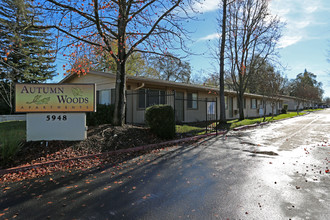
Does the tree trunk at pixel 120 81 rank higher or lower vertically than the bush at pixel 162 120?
higher

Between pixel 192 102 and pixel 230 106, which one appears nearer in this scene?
pixel 192 102

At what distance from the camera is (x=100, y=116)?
38.3 ft

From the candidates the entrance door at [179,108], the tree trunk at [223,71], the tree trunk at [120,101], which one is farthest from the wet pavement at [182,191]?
the entrance door at [179,108]

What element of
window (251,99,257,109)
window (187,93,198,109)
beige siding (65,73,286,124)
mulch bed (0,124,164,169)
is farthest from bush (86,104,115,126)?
window (251,99,257,109)

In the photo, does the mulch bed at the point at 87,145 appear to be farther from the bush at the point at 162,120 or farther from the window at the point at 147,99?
the window at the point at 147,99

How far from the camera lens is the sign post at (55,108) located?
6.73 metres

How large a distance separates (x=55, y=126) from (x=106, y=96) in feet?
22.7

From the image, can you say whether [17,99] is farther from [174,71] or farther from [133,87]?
[174,71]

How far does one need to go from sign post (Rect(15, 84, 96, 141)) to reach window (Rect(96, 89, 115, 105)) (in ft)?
18.6

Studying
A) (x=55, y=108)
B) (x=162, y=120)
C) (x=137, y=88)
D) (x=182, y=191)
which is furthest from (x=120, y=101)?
(x=182, y=191)

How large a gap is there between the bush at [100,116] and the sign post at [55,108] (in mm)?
4381

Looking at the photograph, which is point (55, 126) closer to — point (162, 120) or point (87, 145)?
point (87, 145)

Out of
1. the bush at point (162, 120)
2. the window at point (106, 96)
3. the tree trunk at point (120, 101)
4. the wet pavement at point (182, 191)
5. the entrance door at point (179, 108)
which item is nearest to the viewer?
the wet pavement at point (182, 191)

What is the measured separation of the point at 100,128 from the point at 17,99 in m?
3.08
